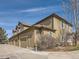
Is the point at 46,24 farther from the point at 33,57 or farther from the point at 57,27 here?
the point at 33,57

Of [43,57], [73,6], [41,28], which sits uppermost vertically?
[73,6]

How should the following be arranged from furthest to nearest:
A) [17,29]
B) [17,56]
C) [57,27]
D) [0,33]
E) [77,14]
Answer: [17,29]
[0,33]
[57,27]
[77,14]
[17,56]

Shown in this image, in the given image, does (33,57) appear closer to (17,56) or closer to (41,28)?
(17,56)

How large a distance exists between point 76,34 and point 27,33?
1419cm

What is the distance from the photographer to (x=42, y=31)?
1500 inches

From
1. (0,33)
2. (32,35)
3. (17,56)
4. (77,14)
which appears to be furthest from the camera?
(0,33)

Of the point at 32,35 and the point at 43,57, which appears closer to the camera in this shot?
the point at 43,57

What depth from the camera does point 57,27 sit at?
4347 cm

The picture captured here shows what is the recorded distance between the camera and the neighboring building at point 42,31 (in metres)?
37.2

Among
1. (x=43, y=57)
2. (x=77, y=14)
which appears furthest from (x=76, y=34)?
(x=43, y=57)

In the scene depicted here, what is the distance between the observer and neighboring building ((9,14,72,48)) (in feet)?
122

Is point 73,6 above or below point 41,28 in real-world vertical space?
above

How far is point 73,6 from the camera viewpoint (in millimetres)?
28453

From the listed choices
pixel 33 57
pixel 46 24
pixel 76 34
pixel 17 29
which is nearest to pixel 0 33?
pixel 17 29
